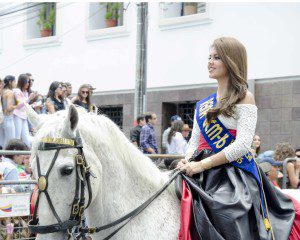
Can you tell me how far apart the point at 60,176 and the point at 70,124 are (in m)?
0.34

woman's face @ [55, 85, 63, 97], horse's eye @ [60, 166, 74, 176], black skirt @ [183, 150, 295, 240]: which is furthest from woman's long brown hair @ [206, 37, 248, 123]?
woman's face @ [55, 85, 63, 97]

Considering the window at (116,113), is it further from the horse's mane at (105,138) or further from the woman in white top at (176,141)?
the horse's mane at (105,138)

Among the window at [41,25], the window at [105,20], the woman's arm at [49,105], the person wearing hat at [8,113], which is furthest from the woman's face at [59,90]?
the window at [41,25]

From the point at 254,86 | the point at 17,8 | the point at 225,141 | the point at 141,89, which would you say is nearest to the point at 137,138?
the point at 141,89

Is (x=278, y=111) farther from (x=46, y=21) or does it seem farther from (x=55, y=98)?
(x=46, y=21)

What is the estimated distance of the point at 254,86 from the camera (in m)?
15.7

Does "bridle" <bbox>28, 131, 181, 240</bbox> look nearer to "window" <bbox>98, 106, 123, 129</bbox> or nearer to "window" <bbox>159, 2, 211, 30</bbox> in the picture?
"window" <bbox>159, 2, 211, 30</bbox>

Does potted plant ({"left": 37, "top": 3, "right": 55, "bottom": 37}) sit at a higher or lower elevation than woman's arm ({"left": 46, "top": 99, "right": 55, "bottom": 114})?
higher

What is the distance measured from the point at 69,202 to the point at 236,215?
1124 millimetres

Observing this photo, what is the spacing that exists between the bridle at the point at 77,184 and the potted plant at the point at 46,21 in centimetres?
1796

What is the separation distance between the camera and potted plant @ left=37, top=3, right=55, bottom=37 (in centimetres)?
2124

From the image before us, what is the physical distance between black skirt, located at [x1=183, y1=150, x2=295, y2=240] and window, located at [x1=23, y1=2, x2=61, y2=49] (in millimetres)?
17104

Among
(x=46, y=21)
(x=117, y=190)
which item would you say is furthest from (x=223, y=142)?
(x=46, y=21)

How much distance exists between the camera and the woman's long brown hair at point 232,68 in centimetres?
428
